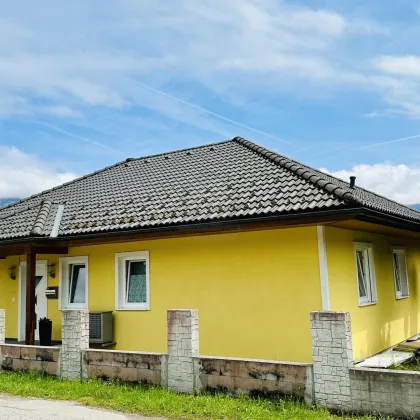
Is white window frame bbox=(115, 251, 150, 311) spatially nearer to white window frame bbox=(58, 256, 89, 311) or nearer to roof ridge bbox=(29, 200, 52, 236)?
white window frame bbox=(58, 256, 89, 311)

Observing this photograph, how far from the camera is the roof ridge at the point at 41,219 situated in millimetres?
10812

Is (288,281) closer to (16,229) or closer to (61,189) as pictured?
(16,229)

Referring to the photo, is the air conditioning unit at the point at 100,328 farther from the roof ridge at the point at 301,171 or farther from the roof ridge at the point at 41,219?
the roof ridge at the point at 301,171

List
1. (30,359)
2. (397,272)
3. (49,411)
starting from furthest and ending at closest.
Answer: (397,272) → (30,359) → (49,411)

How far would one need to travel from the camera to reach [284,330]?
881 cm

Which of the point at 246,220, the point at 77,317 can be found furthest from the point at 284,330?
the point at 77,317

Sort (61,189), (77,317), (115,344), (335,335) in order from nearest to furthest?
1. (335,335)
2. (77,317)
3. (115,344)
4. (61,189)

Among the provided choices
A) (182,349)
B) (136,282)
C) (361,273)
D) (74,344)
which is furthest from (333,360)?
(136,282)

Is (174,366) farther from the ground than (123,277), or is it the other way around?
(123,277)

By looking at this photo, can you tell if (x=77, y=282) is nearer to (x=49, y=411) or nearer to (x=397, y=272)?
(x=49, y=411)

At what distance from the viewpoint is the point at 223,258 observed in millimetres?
9672

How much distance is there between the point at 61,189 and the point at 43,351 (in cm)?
737

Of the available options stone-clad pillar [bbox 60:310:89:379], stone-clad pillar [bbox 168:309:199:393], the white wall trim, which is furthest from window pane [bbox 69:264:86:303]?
the white wall trim

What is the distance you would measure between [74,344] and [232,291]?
125 inches
